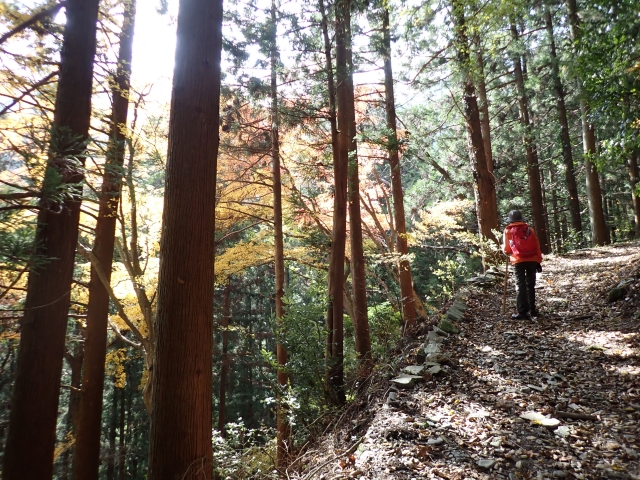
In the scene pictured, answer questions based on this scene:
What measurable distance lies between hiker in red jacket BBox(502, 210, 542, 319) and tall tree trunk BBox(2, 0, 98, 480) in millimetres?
5810

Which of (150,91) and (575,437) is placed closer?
(575,437)

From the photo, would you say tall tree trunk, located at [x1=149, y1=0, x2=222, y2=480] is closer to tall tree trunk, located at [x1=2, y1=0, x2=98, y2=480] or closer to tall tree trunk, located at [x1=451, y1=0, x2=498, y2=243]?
tall tree trunk, located at [x1=2, y1=0, x2=98, y2=480]

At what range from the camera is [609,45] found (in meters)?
4.48

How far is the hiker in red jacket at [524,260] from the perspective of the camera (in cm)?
541

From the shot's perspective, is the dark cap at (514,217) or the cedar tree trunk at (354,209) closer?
the dark cap at (514,217)

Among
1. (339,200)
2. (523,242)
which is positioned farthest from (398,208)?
(523,242)

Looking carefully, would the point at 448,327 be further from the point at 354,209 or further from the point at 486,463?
the point at 354,209

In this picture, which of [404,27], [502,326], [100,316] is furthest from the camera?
[404,27]

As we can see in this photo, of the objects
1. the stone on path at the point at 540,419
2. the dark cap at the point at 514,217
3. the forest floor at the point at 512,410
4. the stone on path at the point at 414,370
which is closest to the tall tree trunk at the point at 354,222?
the forest floor at the point at 512,410

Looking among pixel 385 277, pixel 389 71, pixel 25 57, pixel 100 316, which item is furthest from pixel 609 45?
pixel 385 277

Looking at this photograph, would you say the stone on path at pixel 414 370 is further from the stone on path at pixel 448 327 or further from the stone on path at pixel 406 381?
the stone on path at pixel 448 327

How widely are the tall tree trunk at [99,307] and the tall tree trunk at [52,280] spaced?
210 centimetres

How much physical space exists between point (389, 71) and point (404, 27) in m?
2.02

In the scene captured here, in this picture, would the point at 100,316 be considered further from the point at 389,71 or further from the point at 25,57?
the point at 389,71
